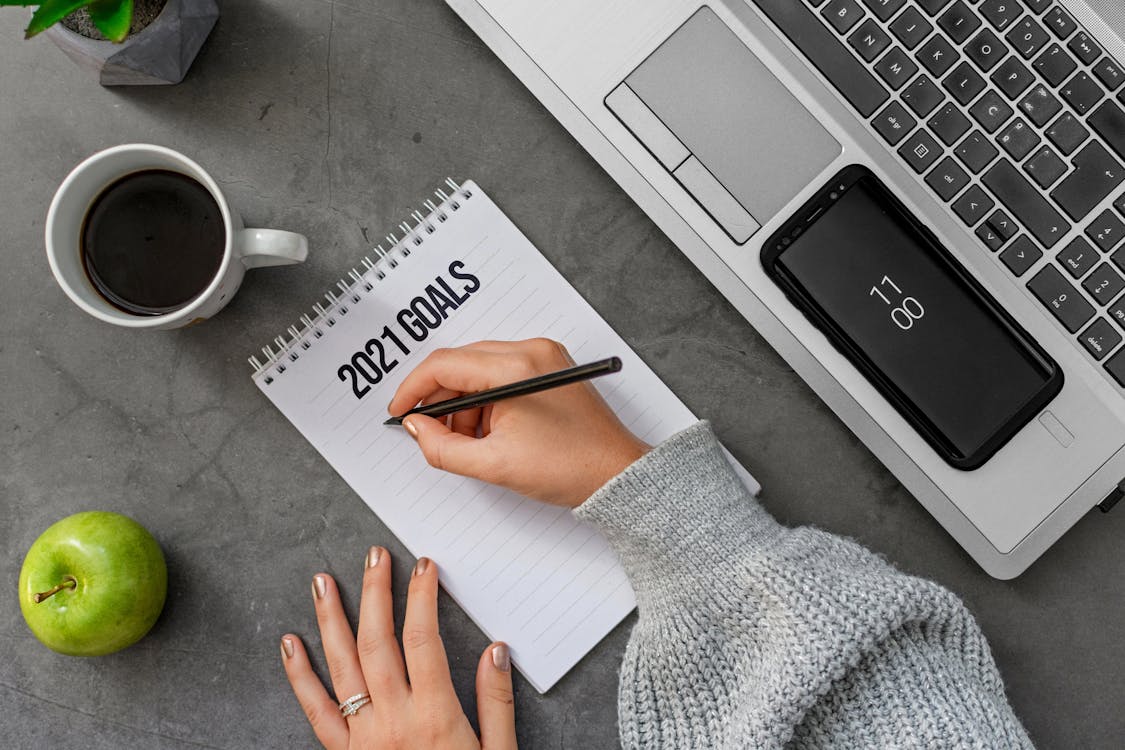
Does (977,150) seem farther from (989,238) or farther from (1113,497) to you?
(1113,497)

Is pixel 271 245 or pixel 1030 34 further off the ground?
pixel 271 245

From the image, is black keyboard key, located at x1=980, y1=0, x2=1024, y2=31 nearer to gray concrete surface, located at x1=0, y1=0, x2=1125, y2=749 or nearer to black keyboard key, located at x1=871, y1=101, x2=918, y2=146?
black keyboard key, located at x1=871, y1=101, x2=918, y2=146

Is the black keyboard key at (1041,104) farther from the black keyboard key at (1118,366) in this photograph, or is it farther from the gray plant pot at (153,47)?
the gray plant pot at (153,47)

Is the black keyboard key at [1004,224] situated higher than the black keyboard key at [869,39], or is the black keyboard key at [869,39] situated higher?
the black keyboard key at [869,39]

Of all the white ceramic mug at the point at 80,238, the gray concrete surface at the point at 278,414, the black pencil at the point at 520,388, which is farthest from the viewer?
the gray concrete surface at the point at 278,414

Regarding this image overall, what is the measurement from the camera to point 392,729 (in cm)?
65

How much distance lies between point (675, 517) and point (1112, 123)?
1.27 feet

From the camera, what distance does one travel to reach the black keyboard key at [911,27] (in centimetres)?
55

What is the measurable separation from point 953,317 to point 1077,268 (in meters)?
0.08

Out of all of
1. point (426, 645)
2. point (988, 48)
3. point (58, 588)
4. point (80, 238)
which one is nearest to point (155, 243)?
point (80, 238)

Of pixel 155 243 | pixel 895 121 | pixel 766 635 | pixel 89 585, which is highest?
pixel 155 243

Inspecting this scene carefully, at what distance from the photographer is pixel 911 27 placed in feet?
1.80

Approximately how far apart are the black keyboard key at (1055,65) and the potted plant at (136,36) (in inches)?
22.6

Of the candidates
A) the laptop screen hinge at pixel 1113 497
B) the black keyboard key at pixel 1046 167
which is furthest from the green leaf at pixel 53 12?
the laptop screen hinge at pixel 1113 497
